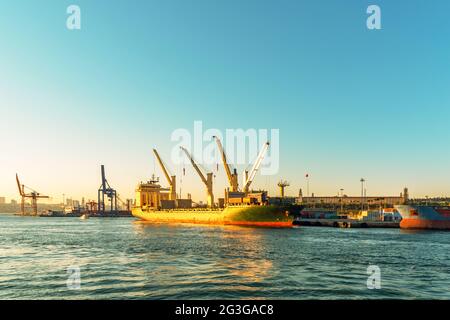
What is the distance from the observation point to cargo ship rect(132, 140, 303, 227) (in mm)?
94375

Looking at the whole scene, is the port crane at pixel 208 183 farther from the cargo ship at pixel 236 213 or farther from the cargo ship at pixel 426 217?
the cargo ship at pixel 426 217

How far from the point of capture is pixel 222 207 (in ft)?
419

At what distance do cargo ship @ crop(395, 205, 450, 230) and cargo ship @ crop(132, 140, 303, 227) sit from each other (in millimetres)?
26121

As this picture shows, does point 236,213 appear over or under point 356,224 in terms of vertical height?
over

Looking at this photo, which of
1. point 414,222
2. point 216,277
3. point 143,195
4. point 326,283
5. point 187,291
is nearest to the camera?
point 187,291

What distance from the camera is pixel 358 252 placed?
4472cm

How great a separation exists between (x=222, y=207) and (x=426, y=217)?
6493 cm

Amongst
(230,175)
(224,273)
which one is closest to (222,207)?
(230,175)

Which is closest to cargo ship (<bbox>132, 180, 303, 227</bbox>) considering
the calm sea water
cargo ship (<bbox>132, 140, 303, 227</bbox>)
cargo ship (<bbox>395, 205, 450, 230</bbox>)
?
cargo ship (<bbox>132, 140, 303, 227</bbox>)

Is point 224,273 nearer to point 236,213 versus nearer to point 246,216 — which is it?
point 246,216
